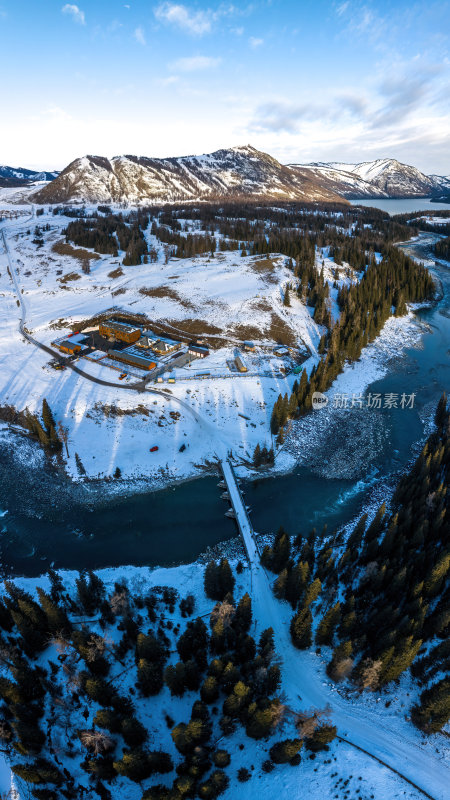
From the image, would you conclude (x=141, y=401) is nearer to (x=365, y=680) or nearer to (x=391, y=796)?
(x=365, y=680)

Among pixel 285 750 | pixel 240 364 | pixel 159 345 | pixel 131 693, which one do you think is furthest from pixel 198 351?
pixel 285 750

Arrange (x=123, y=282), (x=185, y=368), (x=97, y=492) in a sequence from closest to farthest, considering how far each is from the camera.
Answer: (x=97, y=492), (x=185, y=368), (x=123, y=282)

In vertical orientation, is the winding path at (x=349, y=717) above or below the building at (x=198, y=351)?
below

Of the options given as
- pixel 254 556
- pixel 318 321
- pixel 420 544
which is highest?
pixel 318 321

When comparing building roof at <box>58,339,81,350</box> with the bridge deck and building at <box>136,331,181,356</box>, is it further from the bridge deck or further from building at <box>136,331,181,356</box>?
the bridge deck

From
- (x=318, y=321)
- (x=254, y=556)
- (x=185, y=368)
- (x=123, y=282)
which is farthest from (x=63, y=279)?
(x=254, y=556)

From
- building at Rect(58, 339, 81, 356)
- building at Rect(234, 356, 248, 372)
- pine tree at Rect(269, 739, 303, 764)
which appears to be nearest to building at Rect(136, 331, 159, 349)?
building at Rect(58, 339, 81, 356)

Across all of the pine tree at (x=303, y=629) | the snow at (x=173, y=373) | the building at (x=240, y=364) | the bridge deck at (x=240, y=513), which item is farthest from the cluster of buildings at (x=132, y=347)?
the pine tree at (x=303, y=629)

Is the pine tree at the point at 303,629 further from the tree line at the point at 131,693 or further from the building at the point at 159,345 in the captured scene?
the building at the point at 159,345
